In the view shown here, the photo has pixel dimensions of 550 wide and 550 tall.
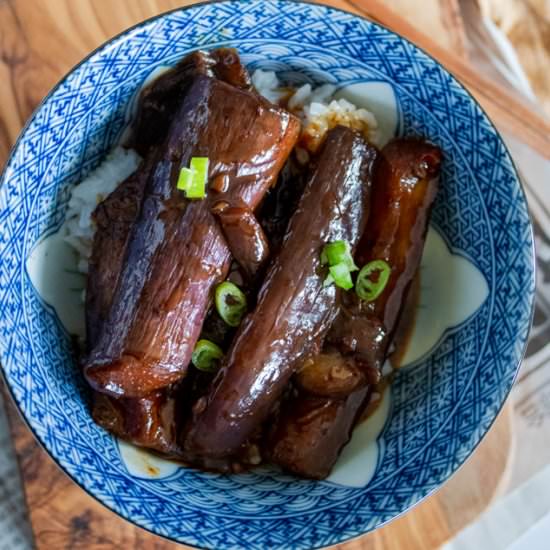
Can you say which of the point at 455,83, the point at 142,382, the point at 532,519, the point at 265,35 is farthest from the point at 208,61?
the point at 532,519

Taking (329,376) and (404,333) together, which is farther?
(404,333)

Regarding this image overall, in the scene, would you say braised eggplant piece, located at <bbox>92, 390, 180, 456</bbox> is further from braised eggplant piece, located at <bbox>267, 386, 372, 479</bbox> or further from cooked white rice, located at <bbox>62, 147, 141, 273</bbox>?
cooked white rice, located at <bbox>62, 147, 141, 273</bbox>

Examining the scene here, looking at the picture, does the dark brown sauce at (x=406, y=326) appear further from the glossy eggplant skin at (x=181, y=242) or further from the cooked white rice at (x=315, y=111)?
the glossy eggplant skin at (x=181, y=242)

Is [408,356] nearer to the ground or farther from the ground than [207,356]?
farther from the ground

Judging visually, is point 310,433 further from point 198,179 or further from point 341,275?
point 198,179

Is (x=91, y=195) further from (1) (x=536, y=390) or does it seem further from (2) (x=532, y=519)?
(2) (x=532, y=519)

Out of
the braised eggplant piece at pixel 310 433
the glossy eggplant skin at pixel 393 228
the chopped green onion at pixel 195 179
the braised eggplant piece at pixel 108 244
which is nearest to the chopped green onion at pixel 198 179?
the chopped green onion at pixel 195 179

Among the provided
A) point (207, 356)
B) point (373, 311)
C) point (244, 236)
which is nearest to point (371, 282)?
point (373, 311)
